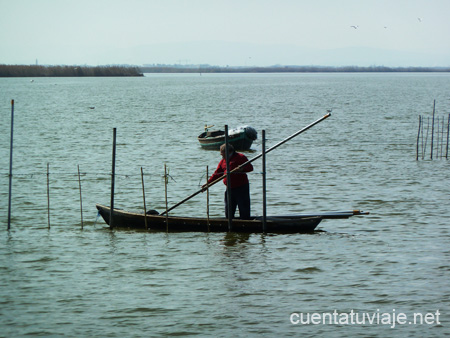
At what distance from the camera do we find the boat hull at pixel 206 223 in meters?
15.9

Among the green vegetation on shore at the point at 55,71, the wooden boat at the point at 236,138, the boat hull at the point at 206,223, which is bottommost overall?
the boat hull at the point at 206,223

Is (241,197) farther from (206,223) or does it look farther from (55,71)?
(55,71)

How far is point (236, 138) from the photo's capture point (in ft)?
111

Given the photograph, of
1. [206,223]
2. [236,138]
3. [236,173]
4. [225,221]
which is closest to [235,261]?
[225,221]

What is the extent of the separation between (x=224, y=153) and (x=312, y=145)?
2312cm

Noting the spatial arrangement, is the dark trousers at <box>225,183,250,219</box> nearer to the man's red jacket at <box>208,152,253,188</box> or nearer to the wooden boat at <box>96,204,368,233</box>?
the man's red jacket at <box>208,152,253,188</box>

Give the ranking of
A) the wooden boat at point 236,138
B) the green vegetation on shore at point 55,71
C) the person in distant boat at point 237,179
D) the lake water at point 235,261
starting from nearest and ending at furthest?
the lake water at point 235,261, the person in distant boat at point 237,179, the wooden boat at point 236,138, the green vegetation on shore at point 55,71

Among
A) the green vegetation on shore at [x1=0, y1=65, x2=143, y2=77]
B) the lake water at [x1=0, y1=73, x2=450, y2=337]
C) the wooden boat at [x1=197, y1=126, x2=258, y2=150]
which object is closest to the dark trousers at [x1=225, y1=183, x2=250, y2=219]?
the lake water at [x1=0, y1=73, x2=450, y2=337]

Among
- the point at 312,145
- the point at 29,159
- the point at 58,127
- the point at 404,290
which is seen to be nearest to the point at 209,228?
the point at 404,290

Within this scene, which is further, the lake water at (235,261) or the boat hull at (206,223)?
the boat hull at (206,223)

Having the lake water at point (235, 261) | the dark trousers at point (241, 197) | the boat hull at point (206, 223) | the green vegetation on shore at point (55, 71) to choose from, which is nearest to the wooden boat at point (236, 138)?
the lake water at point (235, 261)

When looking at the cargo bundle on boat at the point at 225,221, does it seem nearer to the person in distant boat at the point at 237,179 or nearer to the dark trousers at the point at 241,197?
the person in distant boat at the point at 237,179

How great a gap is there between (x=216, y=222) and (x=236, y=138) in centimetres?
1798

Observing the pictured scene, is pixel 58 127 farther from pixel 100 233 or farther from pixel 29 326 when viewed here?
pixel 29 326
